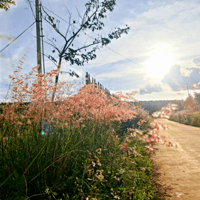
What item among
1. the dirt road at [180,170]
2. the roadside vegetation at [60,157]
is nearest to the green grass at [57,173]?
the roadside vegetation at [60,157]

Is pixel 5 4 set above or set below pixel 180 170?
above

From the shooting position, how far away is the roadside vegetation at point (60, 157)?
8.07 ft

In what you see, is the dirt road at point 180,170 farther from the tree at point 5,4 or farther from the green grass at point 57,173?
the tree at point 5,4

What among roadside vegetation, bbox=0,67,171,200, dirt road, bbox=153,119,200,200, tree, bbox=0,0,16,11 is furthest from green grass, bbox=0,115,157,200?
tree, bbox=0,0,16,11

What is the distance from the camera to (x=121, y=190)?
2.96 metres

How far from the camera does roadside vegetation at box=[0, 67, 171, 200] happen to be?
2.46 meters

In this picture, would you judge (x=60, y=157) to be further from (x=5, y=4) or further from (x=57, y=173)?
(x=5, y=4)

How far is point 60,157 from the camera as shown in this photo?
2.73m

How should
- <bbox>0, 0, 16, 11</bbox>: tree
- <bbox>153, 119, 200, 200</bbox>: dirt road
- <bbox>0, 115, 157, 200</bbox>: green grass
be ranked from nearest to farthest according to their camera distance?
<bbox>0, 115, 157, 200</bbox>: green grass → <bbox>153, 119, 200, 200</bbox>: dirt road → <bbox>0, 0, 16, 11</bbox>: tree

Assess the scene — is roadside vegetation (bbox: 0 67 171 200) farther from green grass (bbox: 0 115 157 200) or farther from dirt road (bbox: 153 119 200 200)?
dirt road (bbox: 153 119 200 200)

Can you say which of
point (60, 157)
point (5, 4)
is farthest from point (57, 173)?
point (5, 4)

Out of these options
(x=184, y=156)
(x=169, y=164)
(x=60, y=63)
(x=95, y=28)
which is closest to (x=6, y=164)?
(x=169, y=164)

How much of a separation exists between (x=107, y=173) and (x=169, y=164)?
225 centimetres

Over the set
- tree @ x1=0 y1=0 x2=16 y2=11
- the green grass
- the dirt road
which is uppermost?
tree @ x1=0 y1=0 x2=16 y2=11
